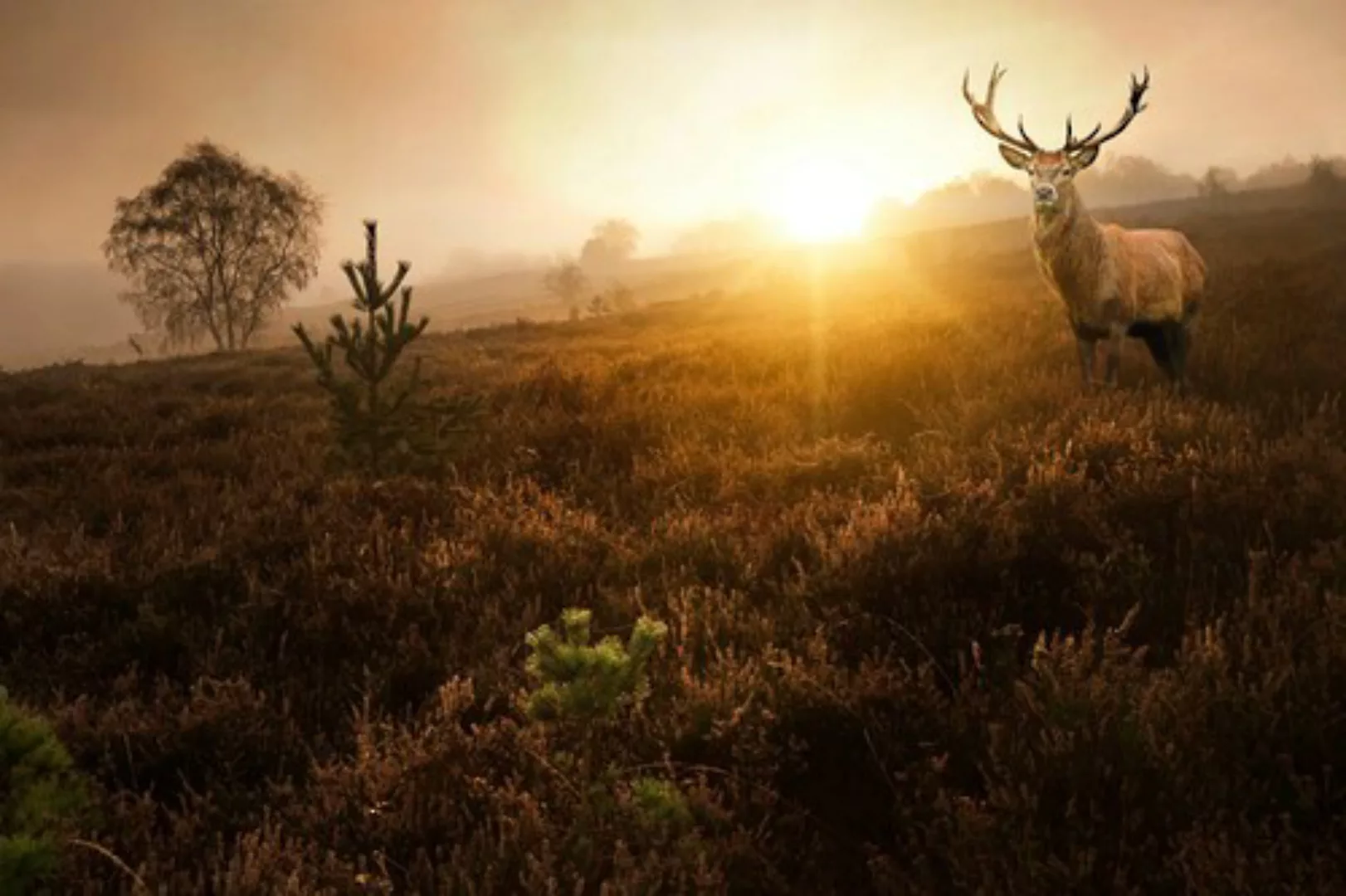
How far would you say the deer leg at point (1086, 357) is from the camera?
7.77 metres

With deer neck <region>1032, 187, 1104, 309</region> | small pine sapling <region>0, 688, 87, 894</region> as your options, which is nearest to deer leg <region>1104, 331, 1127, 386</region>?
deer neck <region>1032, 187, 1104, 309</region>

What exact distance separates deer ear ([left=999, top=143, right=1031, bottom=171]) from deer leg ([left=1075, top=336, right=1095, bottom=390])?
68.1 inches

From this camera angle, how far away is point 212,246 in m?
53.4

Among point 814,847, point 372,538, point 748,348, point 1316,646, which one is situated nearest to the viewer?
point 814,847

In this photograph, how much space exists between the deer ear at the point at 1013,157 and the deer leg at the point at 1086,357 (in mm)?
1730

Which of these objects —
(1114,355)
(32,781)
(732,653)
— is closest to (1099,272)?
(1114,355)

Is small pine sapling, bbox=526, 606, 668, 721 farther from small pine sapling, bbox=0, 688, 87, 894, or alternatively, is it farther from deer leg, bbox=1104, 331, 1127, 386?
deer leg, bbox=1104, 331, 1127, 386

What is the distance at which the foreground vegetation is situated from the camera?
2.39 metres

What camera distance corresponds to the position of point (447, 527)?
5.52 meters

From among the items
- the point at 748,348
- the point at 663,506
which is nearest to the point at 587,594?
the point at 663,506

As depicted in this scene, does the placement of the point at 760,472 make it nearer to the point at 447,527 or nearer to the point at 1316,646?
the point at 447,527

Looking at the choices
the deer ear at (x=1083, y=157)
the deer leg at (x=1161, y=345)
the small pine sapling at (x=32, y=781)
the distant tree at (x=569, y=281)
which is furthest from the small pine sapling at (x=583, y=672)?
the distant tree at (x=569, y=281)

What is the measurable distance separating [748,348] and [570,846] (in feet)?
34.7

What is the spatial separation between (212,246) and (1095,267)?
57904mm
